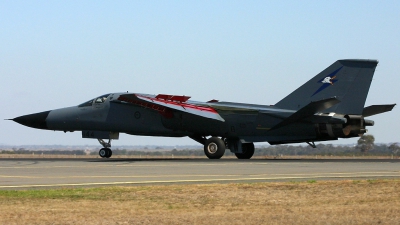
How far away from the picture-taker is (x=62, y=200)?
13.0m

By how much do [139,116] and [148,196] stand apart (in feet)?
71.1

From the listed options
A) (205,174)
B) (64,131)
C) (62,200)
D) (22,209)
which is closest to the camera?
(22,209)

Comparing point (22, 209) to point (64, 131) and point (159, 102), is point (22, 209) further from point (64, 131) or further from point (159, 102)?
point (64, 131)

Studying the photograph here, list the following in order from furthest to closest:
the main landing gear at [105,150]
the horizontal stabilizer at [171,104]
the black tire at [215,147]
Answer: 1. the main landing gear at [105,150]
2. the black tire at [215,147]
3. the horizontal stabilizer at [171,104]

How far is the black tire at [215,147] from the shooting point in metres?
33.6

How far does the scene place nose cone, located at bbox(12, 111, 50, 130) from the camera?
3809 centimetres

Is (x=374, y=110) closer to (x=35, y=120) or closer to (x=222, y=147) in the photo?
(x=222, y=147)

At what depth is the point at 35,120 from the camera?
1505 inches

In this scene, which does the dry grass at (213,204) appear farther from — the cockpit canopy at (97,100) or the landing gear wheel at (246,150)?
the cockpit canopy at (97,100)

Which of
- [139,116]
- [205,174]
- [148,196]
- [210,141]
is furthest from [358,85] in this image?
[148,196]

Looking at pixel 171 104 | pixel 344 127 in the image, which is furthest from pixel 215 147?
pixel 344 127

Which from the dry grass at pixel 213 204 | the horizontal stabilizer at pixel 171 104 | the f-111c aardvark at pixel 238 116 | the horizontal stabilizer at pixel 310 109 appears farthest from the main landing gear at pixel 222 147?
the dry grass at pixel 213 204

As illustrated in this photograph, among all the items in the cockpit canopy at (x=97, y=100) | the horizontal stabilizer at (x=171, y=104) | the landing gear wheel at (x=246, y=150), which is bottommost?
the landing gear wheel at (x=246, y=150)

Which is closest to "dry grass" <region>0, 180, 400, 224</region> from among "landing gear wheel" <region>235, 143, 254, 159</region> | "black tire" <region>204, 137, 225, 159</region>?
"black tire" <region>204, 137, 225, 159</region>
